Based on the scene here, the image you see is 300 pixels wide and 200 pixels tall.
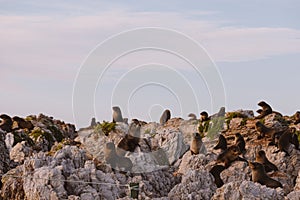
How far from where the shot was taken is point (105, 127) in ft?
69.2

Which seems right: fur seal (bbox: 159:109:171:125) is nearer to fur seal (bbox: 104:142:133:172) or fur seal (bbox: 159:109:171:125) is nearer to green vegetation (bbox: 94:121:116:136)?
green vegetation (bbox: 94:121:116:136)

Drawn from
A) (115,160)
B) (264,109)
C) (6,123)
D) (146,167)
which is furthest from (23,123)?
(146,167)

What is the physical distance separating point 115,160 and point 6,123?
10.6 metres

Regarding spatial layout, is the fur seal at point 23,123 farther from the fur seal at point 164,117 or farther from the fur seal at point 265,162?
the fur seal at point 265,162

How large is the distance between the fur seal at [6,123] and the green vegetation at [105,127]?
4699 mm

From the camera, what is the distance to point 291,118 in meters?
27.4

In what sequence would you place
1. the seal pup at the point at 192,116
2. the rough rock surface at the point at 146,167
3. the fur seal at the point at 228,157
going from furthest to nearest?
the seal pup at the point at 192,116 → the fur seal at the point at 228,157 → the rough rock surface at the point at 146,167

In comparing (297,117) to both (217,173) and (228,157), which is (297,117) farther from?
(217,173)

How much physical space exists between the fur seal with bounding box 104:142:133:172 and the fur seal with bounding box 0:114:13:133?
7.05 m

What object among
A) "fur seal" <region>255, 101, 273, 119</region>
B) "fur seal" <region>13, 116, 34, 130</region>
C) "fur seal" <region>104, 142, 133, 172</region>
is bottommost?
"fur seal" <region>104, 142, 133, 172</region>

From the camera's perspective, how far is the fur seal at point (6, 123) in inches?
1008

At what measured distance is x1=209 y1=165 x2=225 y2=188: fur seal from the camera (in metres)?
16.6

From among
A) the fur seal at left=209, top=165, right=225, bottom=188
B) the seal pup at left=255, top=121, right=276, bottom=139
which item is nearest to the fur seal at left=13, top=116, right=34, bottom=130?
the seal pup at left=255, top=121, right=276, bottom=139

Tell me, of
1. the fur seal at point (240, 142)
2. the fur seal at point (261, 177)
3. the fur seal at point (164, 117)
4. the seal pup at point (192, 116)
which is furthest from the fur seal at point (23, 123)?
the fur seal at point (261, 177)
